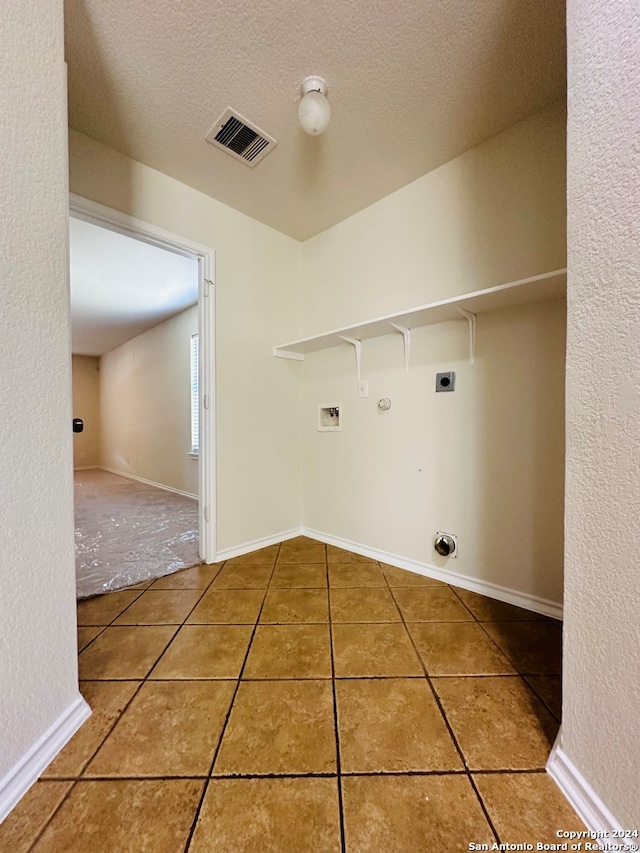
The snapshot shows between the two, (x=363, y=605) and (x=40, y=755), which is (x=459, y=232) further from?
(x=40, y=755)

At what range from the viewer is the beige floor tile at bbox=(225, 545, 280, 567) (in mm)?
2002

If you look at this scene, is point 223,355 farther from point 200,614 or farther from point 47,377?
point 200,614

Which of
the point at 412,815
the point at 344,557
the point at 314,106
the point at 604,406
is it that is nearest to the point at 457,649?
the point at 412,815

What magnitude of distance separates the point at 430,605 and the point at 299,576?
0.73m

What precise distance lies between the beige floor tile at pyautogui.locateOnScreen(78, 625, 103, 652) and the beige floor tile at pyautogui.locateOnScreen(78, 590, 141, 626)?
43 millimetres

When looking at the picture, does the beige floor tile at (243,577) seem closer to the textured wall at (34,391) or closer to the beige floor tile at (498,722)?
the textured wall at (34,391)

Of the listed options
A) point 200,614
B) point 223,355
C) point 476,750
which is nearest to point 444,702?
point 476,750

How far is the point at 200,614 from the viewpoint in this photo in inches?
57.6

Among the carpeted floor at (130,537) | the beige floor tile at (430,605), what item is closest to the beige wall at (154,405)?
the carpeted floor at (130,537)

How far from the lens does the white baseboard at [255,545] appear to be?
6.74 ft

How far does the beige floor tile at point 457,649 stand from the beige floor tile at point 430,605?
0.13 ft

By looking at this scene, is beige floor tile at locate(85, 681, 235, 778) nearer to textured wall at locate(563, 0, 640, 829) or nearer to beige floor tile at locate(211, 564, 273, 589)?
beige floor tile at locate(211, 564, 273, 589)

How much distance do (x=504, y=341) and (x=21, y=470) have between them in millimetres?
1927

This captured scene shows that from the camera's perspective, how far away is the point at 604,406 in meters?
0.68
